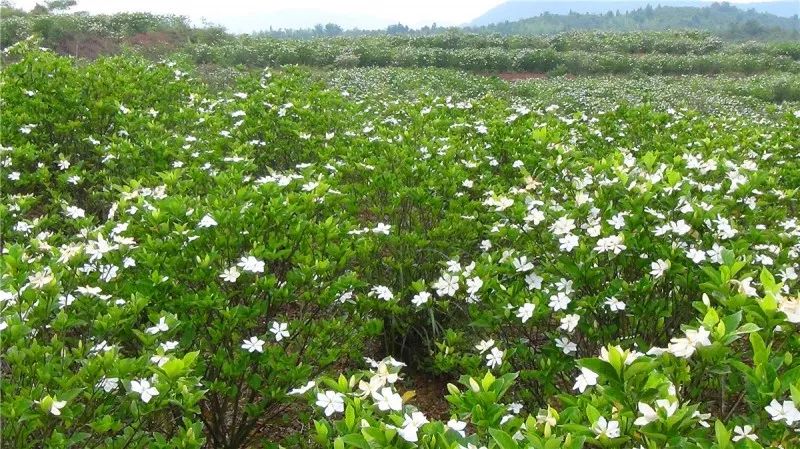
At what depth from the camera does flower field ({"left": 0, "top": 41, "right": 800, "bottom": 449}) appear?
1.51 metres

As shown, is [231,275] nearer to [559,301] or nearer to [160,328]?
[160,328]

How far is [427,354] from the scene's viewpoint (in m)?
3.72

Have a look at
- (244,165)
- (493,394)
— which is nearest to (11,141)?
(244,165)

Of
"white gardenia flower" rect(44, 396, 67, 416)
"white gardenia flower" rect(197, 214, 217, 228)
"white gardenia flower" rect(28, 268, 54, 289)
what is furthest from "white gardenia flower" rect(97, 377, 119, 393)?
"white gardenia flower" rect(197, 214, 217, 228)

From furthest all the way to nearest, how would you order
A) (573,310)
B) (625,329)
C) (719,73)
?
(719,73)
(625,329)
(573,310)

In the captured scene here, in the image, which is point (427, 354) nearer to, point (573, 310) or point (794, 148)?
point (573, 310)

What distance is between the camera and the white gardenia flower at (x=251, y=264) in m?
2.38

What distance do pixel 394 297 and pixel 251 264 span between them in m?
0.92

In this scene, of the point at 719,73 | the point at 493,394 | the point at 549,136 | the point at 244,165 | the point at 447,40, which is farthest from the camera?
the point at 447,40

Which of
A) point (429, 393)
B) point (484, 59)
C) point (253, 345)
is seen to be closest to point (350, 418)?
point (253, 345)

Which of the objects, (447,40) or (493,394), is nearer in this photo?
(493,394)

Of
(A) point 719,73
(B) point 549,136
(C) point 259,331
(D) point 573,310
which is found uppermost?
(B) point 549,136

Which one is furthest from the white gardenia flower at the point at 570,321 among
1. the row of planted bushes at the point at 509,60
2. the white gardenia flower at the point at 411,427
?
the row of planted bushes at the point at 509,60

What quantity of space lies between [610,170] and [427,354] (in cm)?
142
